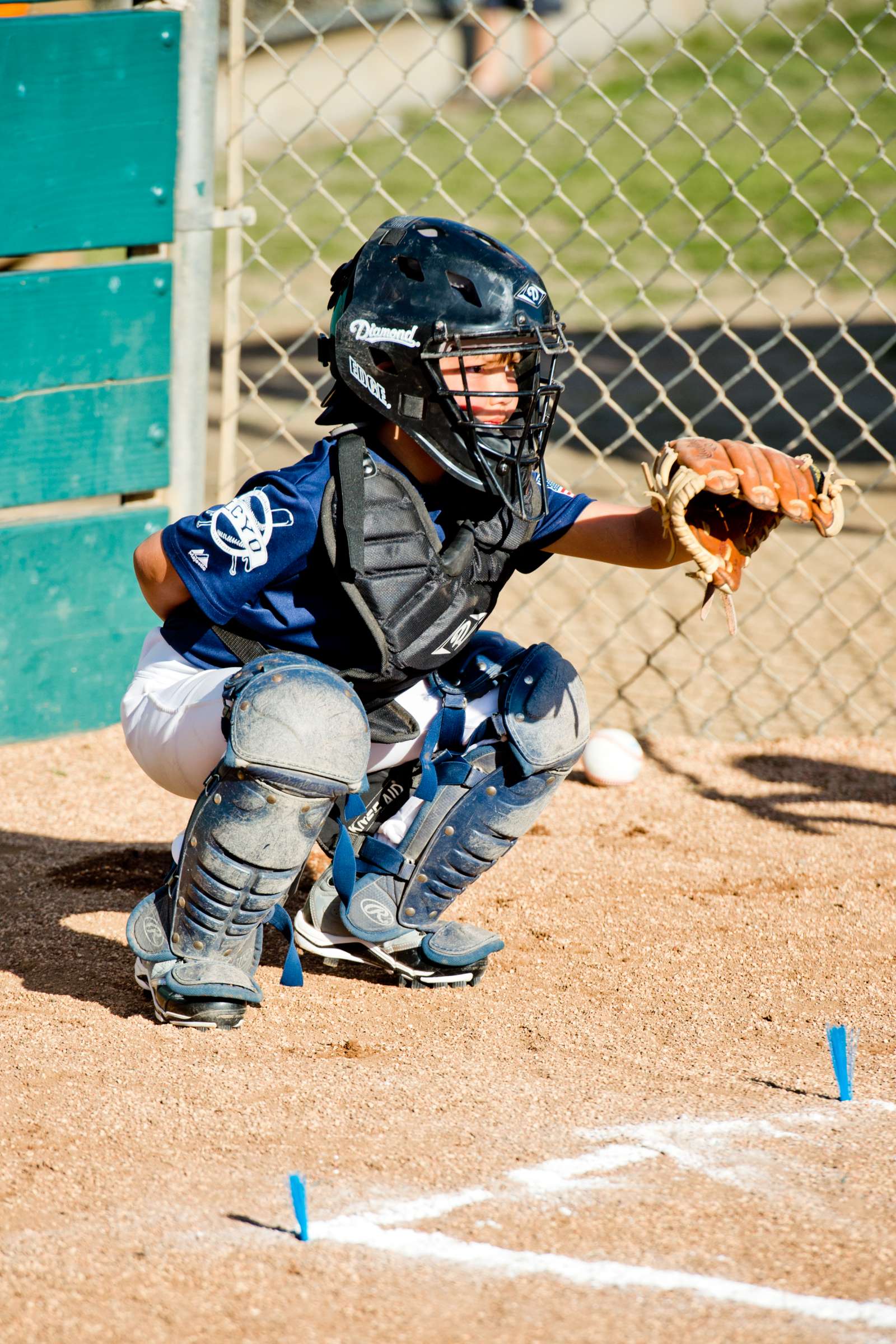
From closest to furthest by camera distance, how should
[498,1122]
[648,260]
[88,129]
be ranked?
[498,1122]
[88,129]
[648,260]

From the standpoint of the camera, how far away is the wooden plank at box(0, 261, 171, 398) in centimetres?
409

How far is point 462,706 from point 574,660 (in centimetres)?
227

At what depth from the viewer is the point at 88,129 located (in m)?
4.09

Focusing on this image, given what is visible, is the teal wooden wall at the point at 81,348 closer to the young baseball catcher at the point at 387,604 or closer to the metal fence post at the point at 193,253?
the metal fence post at the point at 193,253

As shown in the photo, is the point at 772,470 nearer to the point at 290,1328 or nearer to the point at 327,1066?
the point at 327,1066

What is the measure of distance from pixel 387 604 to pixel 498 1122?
36.9 inches

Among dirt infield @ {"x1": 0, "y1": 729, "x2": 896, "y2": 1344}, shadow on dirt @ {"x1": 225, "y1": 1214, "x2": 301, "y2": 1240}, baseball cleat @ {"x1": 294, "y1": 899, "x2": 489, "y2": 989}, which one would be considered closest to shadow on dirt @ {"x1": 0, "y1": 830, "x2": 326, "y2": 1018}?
dirt infield @ {"x1": 0, "y1": 729, "x2": 896, "y2": 1344}

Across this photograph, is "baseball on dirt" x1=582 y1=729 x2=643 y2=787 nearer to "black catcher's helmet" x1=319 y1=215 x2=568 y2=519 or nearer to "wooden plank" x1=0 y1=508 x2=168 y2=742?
"wooden plank" x1=0 y1=508 x2=168 y2=742

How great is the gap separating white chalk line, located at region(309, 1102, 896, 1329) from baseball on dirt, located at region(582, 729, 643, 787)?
6.21 ft

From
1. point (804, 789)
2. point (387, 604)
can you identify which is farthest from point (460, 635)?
point (804, 789)

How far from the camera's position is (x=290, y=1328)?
6.43 feet

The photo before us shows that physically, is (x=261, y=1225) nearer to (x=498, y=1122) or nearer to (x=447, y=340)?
(x=498, y=1122)

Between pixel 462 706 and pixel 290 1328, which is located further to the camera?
pixel 462 706

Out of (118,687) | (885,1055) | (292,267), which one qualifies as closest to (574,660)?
(118,687)
